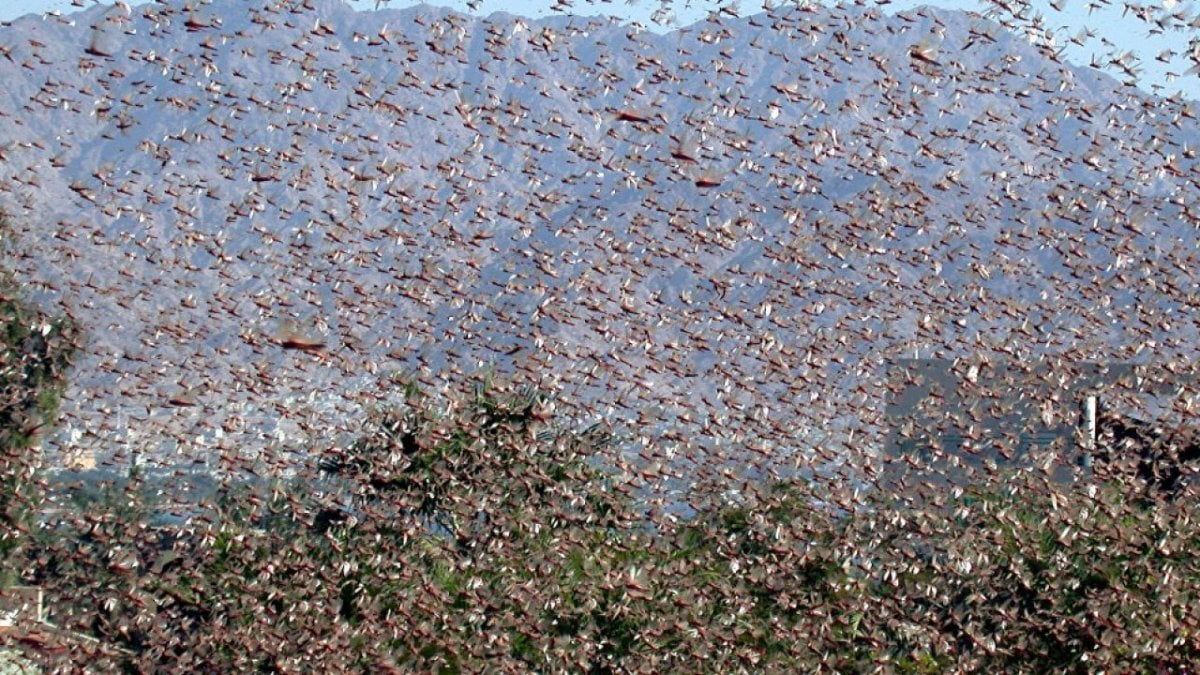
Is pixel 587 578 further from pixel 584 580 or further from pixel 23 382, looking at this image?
pixel 23 382

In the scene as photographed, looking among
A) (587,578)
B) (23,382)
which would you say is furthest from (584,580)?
(23,382)

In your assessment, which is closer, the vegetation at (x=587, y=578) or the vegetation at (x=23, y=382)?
the vegetation at (x=587, y=578)

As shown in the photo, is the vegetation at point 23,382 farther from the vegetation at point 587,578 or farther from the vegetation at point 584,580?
the vegetation at point 584,580

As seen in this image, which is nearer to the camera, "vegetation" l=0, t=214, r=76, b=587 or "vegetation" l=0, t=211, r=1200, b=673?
"vegetation" l=0, t=211, r=1200, b=673

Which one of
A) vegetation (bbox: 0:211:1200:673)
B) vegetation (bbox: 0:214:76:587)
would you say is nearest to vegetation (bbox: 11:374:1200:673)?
vegetation (bbox: 0:211:1200:673)

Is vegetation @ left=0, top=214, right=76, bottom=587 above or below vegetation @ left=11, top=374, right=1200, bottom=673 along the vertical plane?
below

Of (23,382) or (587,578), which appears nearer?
(587,578)

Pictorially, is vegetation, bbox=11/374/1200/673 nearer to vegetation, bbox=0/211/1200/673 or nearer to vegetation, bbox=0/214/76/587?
vegetation, bbox=0/211/1200/673

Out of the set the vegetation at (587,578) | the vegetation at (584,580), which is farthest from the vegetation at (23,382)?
the vegetation at (584,580)

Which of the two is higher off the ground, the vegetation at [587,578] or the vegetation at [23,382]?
the vegetation at [587,578]

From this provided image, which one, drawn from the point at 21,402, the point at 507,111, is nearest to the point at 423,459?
the point at 507,111

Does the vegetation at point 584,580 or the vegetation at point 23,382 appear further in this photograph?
the vegetation at point 23,382
